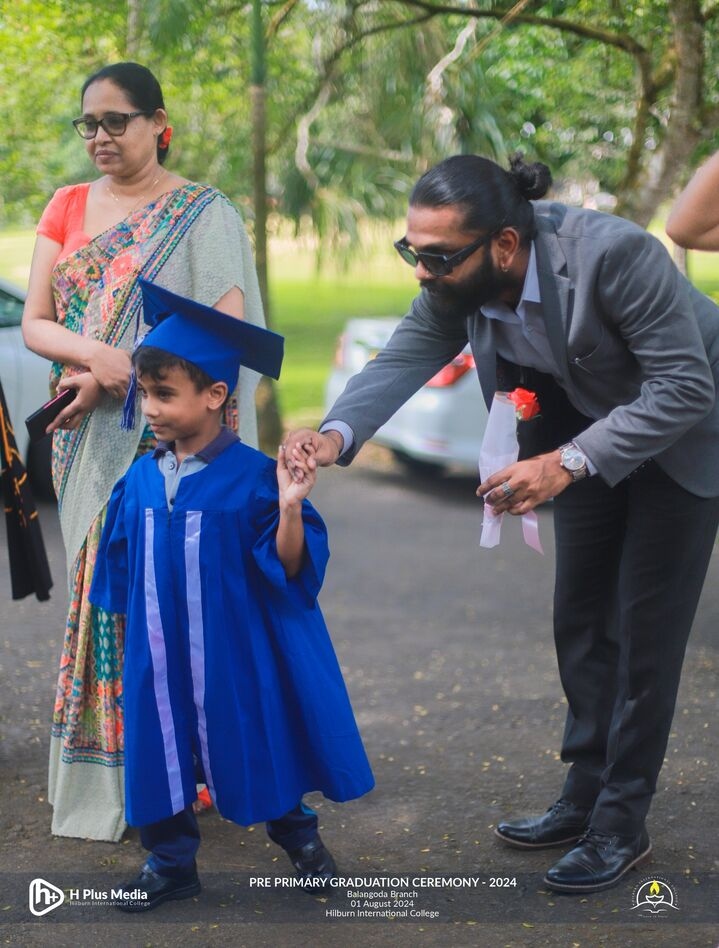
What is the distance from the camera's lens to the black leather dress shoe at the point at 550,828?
3.54 meters

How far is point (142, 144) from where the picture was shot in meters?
3.45

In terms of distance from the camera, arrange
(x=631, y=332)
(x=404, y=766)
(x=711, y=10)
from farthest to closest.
→ (x=711, y=10) → (x=404, y=766) → (x=631, y=332)

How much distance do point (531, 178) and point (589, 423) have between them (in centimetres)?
70

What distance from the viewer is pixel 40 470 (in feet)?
27.7

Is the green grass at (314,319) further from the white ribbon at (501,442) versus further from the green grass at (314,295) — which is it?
the white ribbon at (501,442)

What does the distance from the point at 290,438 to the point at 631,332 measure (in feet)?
2.75

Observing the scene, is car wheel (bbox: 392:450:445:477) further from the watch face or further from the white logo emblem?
the watch face

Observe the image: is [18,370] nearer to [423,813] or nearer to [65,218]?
[65,218]

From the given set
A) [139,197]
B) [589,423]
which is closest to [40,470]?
[139,197]

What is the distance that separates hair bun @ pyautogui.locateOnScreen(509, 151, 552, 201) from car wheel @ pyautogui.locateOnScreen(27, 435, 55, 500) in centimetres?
575

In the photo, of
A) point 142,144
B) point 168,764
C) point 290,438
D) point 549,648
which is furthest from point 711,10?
point 168,764

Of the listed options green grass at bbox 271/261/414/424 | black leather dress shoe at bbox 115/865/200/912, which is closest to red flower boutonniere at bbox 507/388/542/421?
black leather dress shoe at bbox 115/865/200/912

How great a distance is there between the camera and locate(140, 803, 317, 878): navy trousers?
10.3 ft

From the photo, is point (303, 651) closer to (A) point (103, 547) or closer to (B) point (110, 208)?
(A) point (103, 547)
